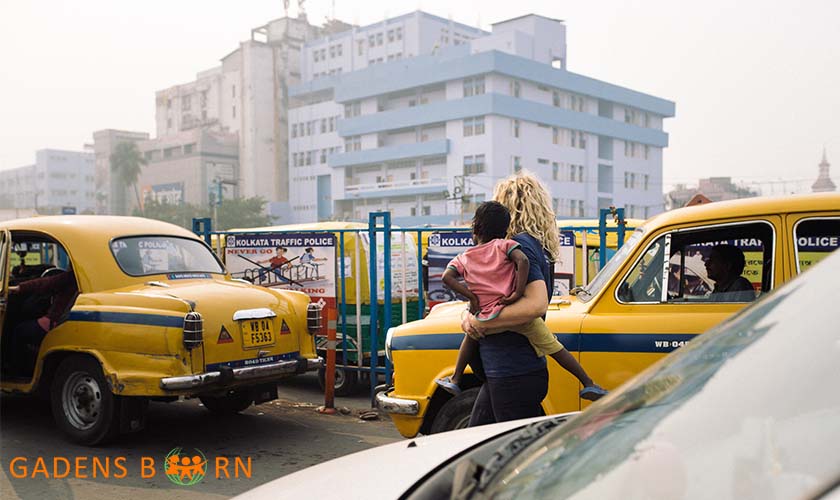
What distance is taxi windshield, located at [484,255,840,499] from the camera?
1070 mm

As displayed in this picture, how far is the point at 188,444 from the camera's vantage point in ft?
21.6

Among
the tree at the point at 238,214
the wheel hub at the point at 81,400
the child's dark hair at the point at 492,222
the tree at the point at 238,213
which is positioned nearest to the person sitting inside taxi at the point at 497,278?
the child's dark hair at the point at 492,222

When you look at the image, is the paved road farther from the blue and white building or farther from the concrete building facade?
the concrete building facade

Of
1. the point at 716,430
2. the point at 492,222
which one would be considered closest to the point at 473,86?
the point at 492,222

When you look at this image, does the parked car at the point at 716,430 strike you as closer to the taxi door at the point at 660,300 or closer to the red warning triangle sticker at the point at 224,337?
the taxi door at the point at 660,300

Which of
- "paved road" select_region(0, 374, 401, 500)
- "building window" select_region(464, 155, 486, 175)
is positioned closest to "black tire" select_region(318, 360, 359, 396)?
"paved road" select_region(0, 374, 401, 500)

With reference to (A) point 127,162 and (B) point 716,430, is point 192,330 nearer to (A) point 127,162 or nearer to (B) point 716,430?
(B) point 716,430

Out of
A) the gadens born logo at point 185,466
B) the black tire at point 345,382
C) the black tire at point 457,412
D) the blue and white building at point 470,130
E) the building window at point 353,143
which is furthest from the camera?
the building window at point 353,143

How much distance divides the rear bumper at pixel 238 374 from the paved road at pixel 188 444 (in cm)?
64

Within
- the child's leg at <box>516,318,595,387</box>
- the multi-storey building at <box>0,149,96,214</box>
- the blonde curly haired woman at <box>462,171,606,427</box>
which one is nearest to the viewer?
the blonde curly haired woman at <box>462,171,606,427</box>

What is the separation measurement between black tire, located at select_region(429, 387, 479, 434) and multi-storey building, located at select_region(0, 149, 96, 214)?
145 metres

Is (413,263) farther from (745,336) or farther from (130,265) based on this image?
(745,336)

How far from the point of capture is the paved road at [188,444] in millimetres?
5383

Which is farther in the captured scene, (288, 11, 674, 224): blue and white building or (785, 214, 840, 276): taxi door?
(288, 11, 674, 224): blue and white building
